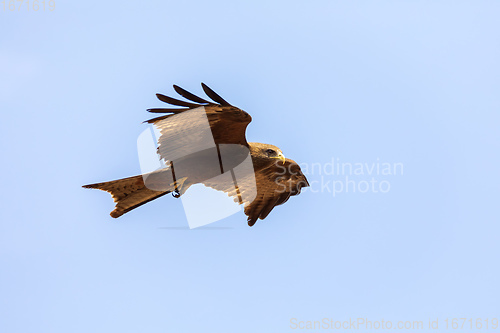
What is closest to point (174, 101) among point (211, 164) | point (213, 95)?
point (213, 95)

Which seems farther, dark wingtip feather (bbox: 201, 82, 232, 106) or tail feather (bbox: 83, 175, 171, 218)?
tail feather (bbox: 83, 175, 171, 218)

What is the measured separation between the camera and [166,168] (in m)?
10.2

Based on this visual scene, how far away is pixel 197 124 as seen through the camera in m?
9.68

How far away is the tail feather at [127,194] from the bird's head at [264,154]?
197 centimetres

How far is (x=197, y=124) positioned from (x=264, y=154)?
4.75 feet

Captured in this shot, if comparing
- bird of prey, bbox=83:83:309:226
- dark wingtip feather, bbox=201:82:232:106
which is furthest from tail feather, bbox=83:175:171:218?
dark wingtip feather, bbox=201:82:232:106

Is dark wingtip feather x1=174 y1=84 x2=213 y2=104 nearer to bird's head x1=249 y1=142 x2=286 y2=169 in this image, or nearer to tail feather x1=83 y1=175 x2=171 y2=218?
bird's head x1=249 y1=142 x2=286 y2=169

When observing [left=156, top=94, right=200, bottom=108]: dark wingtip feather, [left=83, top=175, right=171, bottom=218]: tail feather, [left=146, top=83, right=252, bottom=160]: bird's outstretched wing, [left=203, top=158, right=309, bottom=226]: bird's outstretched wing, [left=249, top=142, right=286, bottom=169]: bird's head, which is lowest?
[left=203, top=158, right=309, bottom=226]: bird's outstretched wing

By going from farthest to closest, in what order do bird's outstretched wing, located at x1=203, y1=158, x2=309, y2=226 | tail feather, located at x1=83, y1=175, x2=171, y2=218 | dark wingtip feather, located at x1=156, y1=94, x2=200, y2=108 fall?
bird's outstretched wing, located at x1=203, y1=158, x2=309, y2=226
tail feather, located at x1=83, y1=175, x2=171, y2=218
dark wingtip feather, located at x1=156, y1=94, x2=200, y2=108

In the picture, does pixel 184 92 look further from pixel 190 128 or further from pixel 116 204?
pixel 116 204

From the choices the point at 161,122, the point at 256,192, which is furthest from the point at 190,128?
the point at 256,192

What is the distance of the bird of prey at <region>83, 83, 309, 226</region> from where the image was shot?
31.3 feet

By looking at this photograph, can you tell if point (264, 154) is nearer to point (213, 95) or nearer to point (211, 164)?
point (211, 164)

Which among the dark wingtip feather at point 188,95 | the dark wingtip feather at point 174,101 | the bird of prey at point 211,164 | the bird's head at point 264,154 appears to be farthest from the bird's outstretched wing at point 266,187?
the dark wingtip feather at point 188,95
